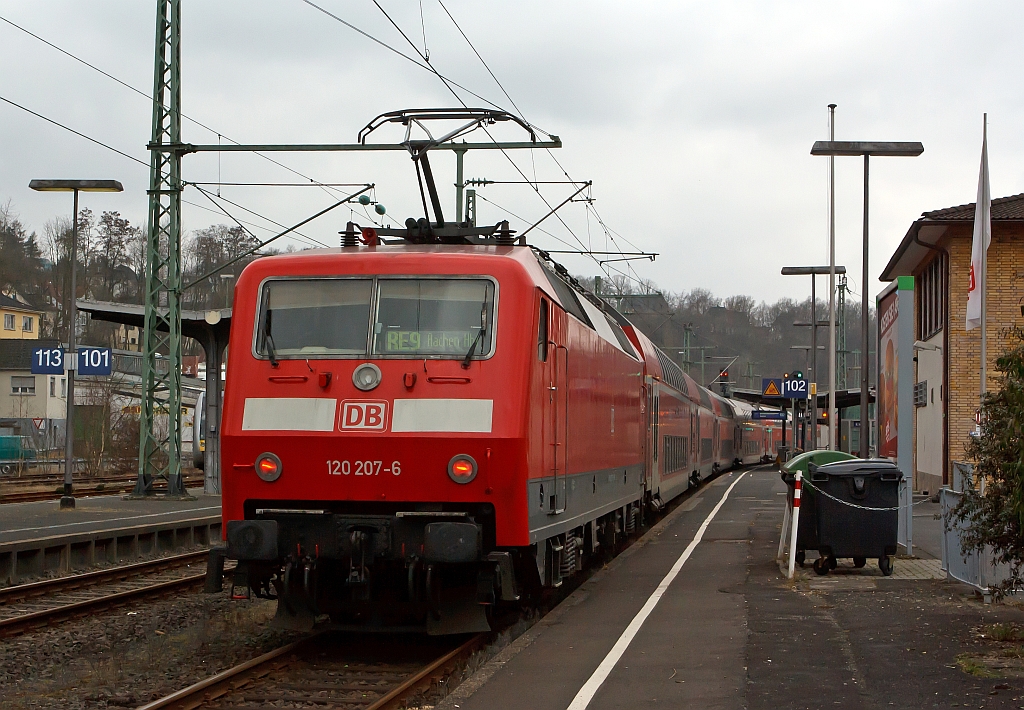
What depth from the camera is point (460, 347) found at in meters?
8.90

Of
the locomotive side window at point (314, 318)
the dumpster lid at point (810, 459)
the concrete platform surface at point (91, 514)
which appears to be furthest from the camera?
the concrete platform surface at point (91, 514)

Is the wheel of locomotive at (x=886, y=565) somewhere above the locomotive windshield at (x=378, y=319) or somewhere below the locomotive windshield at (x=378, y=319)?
below

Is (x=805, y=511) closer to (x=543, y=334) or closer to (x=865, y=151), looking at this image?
(x=543, y=334)

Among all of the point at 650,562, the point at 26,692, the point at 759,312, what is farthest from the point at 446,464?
the point at 759,312

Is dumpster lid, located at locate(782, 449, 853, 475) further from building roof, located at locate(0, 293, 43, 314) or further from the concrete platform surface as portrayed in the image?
building roof, located at locate(0, 293, 43, 314)

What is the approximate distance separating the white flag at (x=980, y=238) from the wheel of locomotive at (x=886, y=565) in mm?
2935

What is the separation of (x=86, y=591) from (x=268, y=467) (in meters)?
5.80

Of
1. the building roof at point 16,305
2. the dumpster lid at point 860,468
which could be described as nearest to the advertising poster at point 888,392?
the dumpster lid at point 860,468

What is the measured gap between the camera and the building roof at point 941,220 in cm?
2641

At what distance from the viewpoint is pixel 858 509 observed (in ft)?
42.4

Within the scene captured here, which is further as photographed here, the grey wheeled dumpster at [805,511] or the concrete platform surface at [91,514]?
the concrete platform surface at [91,514]

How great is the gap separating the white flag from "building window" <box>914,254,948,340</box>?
50.0 feet

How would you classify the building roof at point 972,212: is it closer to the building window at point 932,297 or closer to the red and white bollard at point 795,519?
the building window at point 932,297

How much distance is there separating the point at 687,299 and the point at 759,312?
8.23 m
